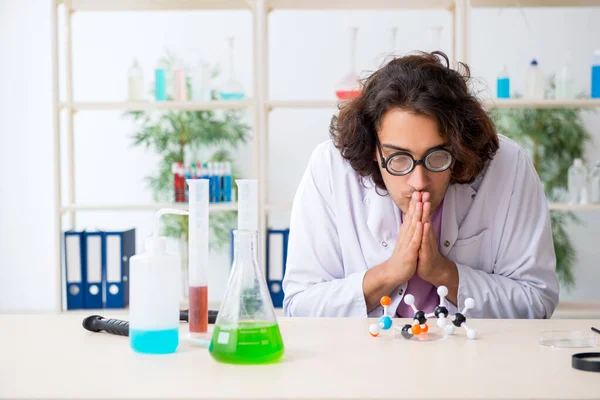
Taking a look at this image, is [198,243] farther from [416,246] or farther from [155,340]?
[416,246]

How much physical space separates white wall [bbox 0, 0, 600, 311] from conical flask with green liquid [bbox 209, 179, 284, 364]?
8.74 ft

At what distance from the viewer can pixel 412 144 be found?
1595mm

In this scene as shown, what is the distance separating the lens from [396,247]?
66.6 inches

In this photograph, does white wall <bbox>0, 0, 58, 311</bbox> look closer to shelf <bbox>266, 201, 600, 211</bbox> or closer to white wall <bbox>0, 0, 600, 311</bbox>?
white wall <bbox>0, 0, 600, 311</bbox>

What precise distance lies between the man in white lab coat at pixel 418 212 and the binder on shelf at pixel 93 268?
142 centimetres

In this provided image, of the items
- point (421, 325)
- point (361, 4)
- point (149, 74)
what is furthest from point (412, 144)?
point (149, 74)

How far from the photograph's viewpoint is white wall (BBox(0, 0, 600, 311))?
12.4 ft

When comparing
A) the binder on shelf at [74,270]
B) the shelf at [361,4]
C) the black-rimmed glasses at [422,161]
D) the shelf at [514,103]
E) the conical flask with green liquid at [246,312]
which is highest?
the shelf at [361,4]

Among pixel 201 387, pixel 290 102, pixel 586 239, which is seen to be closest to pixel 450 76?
pixel 201 387

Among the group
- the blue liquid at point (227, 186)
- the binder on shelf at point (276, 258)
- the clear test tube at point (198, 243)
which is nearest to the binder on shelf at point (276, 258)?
the binder on shelf at point (276, 258)

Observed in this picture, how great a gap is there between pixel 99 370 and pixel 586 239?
321 centimetres

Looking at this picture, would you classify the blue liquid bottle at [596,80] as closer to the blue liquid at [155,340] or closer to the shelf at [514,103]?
the shelf at [514,103]

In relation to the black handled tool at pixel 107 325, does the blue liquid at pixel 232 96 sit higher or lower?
higher

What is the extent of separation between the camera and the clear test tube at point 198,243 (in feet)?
4.02
